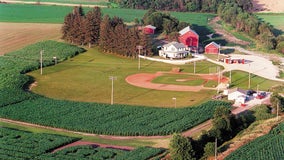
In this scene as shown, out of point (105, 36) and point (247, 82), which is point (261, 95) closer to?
point (247, 82)

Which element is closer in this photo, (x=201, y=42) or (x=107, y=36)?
(x=107, y=36)

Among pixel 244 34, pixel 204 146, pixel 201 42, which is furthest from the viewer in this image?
pixel 244 34

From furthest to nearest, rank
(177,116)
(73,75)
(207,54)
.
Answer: (207,54) → (73,75) → (177,116)

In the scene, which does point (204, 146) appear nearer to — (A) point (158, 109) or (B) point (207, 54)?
(A) point (158, 109)

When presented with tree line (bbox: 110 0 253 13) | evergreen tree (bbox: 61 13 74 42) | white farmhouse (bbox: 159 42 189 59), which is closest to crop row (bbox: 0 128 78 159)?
white farmhouse (bbox: 159 42 189 59)

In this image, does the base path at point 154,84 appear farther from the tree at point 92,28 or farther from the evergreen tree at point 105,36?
the tree at point 92,28

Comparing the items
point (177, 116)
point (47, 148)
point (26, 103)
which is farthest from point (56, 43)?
point (47, 148)

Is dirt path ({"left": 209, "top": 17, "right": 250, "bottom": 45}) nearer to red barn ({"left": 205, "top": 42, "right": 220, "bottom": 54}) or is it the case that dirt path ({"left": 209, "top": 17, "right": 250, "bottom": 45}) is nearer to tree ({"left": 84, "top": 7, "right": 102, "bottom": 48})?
red barn ({"left": 205, "top": 42, "right": 220, "bottom": 54})

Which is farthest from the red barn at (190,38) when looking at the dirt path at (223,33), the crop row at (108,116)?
the crop row at (108,116)
